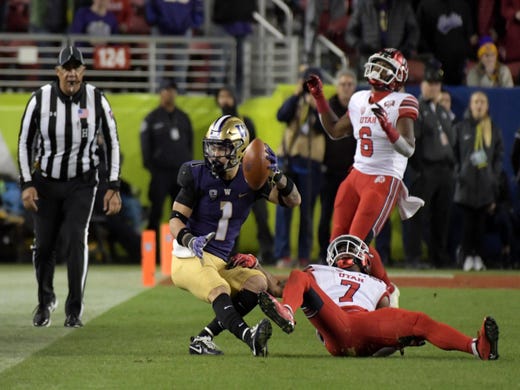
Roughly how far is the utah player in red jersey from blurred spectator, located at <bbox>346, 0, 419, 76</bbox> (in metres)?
5.56

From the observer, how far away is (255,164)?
22.9 ft

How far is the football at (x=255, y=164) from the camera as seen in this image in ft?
22.8

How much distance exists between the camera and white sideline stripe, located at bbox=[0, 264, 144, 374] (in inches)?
307

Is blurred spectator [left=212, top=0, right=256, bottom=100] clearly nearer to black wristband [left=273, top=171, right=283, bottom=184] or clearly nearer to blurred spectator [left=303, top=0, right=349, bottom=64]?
blurred spectator [left=303, top=0, right=349, bottom=64]

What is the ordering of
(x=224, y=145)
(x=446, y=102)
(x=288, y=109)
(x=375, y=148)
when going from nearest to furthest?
(x=224, y=145), (x=375, y=148), (x=288, y=109), (x=446, y=102)

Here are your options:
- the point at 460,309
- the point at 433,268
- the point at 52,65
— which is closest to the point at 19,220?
the point at 52,65

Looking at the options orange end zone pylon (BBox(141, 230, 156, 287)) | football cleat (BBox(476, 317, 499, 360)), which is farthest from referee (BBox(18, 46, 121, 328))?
orange end zone pylon (BBox(141, 230, 156, 287))

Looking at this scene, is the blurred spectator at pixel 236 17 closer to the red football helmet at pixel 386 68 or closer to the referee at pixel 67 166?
the red football helmet at pixel 386 68

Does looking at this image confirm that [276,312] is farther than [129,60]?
No

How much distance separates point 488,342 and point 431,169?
304 inches

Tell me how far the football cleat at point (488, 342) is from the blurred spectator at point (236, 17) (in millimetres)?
8728

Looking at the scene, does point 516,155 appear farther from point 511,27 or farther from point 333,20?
point 333,20

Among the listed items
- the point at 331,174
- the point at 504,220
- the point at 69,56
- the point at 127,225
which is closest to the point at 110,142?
the point at 69,56

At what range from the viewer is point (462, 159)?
47.9ft
